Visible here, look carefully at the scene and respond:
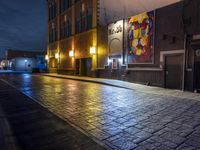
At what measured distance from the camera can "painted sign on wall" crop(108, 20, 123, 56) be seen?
15.0m

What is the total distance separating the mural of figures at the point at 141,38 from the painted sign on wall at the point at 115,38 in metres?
0.97

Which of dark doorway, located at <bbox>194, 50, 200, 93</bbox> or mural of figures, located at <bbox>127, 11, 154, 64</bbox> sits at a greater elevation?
mural of figures, located at <bbox>127, 11, 154, 64</bbox>

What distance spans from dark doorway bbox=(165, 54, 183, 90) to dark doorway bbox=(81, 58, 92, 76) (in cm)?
979

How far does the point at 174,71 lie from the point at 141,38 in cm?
363

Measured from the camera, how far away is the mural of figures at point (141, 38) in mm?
12445

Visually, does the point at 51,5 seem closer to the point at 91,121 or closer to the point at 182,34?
the point at 182,34

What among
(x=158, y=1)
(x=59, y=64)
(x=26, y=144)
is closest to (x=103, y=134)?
(x=26, y=144)

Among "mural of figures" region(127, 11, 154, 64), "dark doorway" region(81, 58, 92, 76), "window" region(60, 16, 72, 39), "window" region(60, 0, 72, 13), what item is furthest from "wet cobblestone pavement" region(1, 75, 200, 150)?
"window" region(60, 0, 72, 13)

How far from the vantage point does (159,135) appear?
153 inches

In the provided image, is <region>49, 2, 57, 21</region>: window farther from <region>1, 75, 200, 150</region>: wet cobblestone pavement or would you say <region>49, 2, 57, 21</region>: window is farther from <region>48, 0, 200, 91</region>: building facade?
<region>1, 75, 200, 150</region>: wet cobblestone pavement

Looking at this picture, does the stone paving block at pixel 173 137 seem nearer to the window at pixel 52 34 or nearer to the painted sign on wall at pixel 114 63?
the painted sign on wall at pixel 114 63

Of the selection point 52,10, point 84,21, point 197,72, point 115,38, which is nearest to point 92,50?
point 115,38

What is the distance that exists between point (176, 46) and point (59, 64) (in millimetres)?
18905

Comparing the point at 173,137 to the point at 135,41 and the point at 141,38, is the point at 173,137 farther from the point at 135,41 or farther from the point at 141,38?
the point at 135,41
